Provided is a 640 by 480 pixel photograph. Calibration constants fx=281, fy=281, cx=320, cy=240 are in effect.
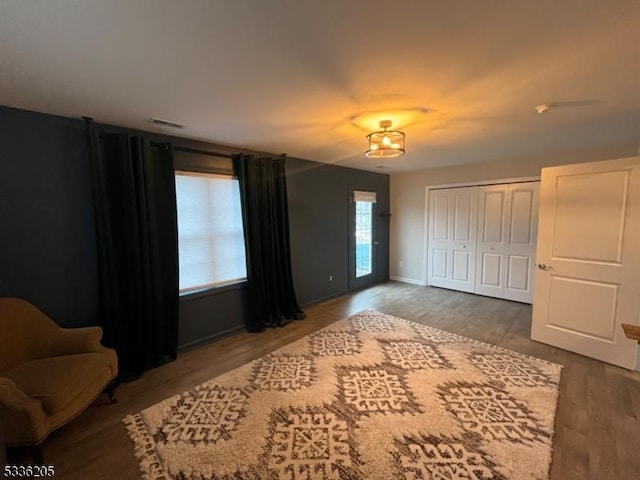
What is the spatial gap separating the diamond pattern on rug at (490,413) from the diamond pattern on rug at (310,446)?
87cm

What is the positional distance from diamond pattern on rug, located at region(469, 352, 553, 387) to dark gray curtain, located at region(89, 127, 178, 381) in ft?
10.4

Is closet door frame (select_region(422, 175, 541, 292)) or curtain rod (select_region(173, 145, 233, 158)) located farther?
closet door frame (select_region(422, 175, 541, 292))

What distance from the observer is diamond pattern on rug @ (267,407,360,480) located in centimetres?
163

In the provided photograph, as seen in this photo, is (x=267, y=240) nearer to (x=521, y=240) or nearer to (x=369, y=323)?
(x=369, y=323)

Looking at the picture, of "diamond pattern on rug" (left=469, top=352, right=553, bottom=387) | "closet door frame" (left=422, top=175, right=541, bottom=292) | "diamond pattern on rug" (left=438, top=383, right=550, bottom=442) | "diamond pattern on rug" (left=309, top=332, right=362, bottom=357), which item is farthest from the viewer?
"closet door frame" (left=422, top=175, right=541, bottom=292)

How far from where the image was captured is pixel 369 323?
12.4 ft

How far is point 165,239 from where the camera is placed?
291cm

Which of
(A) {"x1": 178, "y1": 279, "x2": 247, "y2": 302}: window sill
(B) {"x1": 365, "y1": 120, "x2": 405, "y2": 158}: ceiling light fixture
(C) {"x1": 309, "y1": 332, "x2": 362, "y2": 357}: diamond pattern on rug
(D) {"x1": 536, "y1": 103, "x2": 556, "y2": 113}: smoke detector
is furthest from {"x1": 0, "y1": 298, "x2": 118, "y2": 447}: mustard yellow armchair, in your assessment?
(D) {"x1": 536, "y1": 103, "x2": 556, "y2": 113}: smoke detector

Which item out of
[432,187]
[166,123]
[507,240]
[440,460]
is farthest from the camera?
[432,187]

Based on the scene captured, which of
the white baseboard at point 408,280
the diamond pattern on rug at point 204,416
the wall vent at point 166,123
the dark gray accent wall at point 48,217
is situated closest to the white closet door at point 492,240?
the white baseboard at point 408,280

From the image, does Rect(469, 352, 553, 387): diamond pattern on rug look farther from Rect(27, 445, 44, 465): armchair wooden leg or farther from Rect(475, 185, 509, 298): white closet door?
Rect(27, 445, 44, 465): armchair wooden leg

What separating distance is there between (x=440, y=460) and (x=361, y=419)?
1.79 feet

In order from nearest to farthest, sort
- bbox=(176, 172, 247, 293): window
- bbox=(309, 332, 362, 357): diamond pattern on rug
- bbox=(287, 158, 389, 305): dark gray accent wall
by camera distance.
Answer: bbox=(309, 332, 362, 357): diamond pattern on rug, bbox=(176, 172, 247, 293): window, bbox=(287, 158, 389, 305): dark gray accent wall

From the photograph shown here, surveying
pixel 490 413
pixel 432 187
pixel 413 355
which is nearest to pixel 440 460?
pixel 490 413
